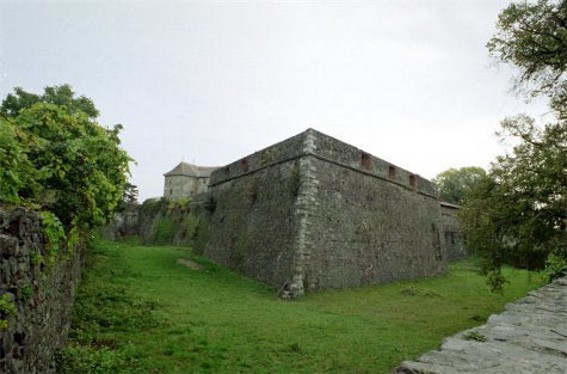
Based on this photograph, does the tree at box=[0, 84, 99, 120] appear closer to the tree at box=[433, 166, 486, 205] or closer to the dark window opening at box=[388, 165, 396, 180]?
the dark window opening at box=[388, 165, 396, 180]

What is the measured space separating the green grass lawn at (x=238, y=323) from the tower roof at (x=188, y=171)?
1440 inches

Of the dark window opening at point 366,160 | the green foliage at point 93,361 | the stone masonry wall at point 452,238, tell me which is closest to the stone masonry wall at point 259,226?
the dark window opening at point 366,160

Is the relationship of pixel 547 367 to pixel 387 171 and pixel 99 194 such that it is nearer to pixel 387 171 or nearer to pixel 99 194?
pixel 99 194

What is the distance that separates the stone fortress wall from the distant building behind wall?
3072 cm

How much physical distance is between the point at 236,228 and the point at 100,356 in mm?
13338

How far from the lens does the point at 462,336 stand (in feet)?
10.8

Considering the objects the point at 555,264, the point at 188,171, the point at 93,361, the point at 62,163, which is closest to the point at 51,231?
the point at 62,163

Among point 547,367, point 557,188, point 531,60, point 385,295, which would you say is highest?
point 531,60

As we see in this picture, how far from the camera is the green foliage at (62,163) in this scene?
4066mm

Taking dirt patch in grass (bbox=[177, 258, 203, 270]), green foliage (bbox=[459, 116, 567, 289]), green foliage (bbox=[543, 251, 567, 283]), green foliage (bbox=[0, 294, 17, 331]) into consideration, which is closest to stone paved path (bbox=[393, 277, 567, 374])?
green foliage (bbox=[0, 294, 17, 331])

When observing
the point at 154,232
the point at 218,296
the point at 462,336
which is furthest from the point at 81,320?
the point at 154,232

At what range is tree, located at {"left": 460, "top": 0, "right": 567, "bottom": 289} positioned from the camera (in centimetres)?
1048

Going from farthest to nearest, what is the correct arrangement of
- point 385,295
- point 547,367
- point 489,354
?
1. point 385,295
2. point 489,354
3. point 547,367

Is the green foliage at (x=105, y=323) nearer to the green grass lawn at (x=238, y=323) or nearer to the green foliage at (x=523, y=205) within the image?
the green grass lawn at (x=238, y=323)
